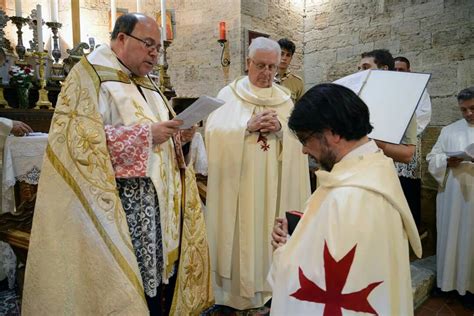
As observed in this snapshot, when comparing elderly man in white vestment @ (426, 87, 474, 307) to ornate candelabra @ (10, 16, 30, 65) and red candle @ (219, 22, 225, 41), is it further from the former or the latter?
ornate candelabra @ (10, 16, 30, 65)

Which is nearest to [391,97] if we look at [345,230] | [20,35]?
[345,230]

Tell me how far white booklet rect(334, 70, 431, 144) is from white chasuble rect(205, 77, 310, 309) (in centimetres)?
Answer: 88

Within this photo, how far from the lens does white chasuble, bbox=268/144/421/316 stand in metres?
1.16

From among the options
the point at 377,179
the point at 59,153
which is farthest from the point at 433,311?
the point at 59,153

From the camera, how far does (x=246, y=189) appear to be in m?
2.84

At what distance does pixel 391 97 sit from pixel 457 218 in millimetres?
2112

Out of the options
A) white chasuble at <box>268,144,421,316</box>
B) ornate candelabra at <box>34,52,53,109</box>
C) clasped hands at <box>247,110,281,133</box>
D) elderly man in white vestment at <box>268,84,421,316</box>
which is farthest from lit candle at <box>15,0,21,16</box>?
white chasuble at <box>268,144,421,316</box>

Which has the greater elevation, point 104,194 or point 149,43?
point 149,43

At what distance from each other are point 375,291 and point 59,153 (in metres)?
1.53

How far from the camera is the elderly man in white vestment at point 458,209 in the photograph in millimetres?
3381

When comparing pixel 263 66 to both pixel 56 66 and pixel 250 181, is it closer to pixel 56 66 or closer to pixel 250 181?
pixel 250 181

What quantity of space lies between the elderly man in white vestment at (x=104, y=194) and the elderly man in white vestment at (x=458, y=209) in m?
2.72

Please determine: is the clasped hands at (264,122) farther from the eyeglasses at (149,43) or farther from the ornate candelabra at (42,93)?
the ornate candelabra at (42,93)

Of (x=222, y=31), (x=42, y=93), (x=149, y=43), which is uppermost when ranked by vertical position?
(x=222, y=31)
